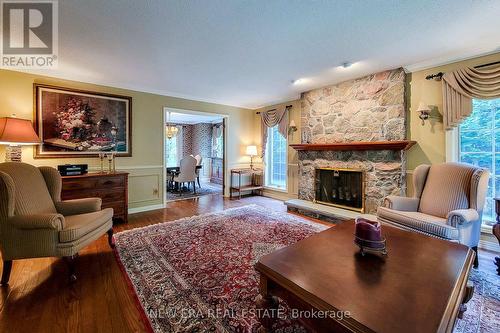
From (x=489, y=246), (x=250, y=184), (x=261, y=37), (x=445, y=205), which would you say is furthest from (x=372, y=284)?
(x=250, y=184)

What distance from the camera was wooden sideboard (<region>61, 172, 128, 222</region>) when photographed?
9.95 feet

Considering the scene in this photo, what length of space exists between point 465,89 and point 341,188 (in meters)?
2.14

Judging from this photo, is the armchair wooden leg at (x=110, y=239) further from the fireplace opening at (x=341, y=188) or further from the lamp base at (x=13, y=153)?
the fireplace opening at (x=341, y=188)

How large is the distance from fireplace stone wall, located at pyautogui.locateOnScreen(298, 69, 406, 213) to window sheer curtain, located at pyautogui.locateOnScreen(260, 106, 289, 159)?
72 cm

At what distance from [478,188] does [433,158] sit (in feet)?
3.21

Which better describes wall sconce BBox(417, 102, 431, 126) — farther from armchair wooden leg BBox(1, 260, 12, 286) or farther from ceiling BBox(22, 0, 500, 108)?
armchair wooden leg BBox(1, 260, 12, 286)

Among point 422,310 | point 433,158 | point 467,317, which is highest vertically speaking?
point 433,158

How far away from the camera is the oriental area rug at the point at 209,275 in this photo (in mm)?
1457

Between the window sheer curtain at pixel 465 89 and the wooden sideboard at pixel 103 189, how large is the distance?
4851 millimetres

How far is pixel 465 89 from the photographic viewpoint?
2.68m

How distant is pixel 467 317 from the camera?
1.51 m

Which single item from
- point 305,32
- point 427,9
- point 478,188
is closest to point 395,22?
point 427,9

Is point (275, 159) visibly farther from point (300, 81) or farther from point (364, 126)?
point (364, 126)

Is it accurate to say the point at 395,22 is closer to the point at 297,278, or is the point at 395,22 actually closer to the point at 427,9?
the point at 427,9
